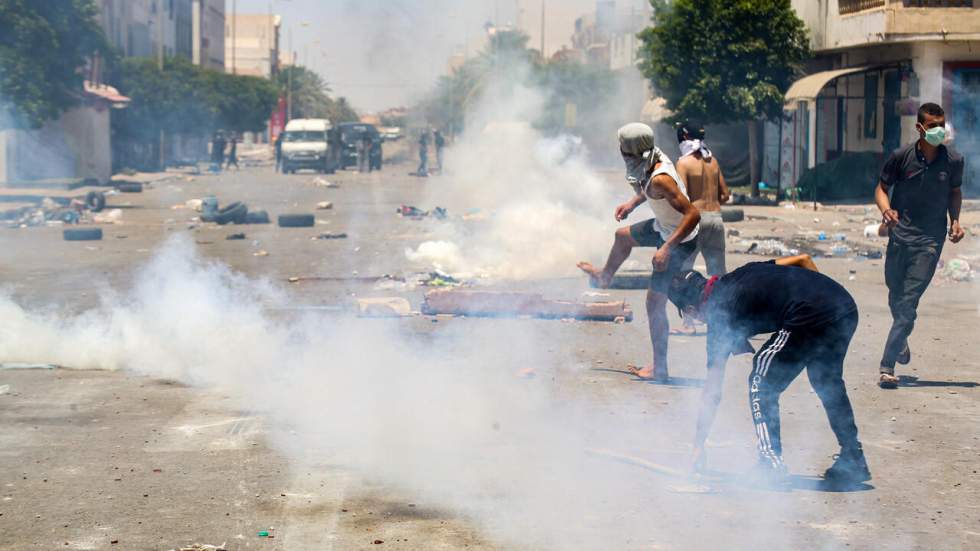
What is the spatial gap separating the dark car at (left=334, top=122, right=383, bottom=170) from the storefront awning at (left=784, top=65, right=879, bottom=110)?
28.2 m

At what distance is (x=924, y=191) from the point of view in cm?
778

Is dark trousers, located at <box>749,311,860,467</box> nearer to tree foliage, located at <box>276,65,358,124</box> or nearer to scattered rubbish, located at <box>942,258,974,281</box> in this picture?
scattered rubbish, located at <box>942,258,974,281</box>

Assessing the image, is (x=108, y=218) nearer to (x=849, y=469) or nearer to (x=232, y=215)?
(x=232, y=215)

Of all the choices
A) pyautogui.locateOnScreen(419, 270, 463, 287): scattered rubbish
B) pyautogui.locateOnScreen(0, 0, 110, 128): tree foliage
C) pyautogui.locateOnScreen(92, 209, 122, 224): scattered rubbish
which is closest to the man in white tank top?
pyautogui.locateOnScreen(419, 270, 463, 287): scattered rubbish

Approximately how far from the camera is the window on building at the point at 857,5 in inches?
1033

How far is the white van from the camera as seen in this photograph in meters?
50.7

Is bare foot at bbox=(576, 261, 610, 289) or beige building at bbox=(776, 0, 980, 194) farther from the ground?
beige building at bbox=(776, 0, 980, 194)

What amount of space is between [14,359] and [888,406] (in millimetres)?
5736

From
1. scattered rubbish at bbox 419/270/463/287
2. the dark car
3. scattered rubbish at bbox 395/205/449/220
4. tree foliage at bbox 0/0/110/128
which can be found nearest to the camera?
scattered rubbish at bbox 419/270/463/287

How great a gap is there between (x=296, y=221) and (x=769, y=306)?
1720cm

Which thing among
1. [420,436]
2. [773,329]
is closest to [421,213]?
[420,436]

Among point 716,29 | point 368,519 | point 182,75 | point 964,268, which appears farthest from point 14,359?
point 182,75

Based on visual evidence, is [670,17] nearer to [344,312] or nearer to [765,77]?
[765,77]

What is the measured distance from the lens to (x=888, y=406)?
7258 mm
